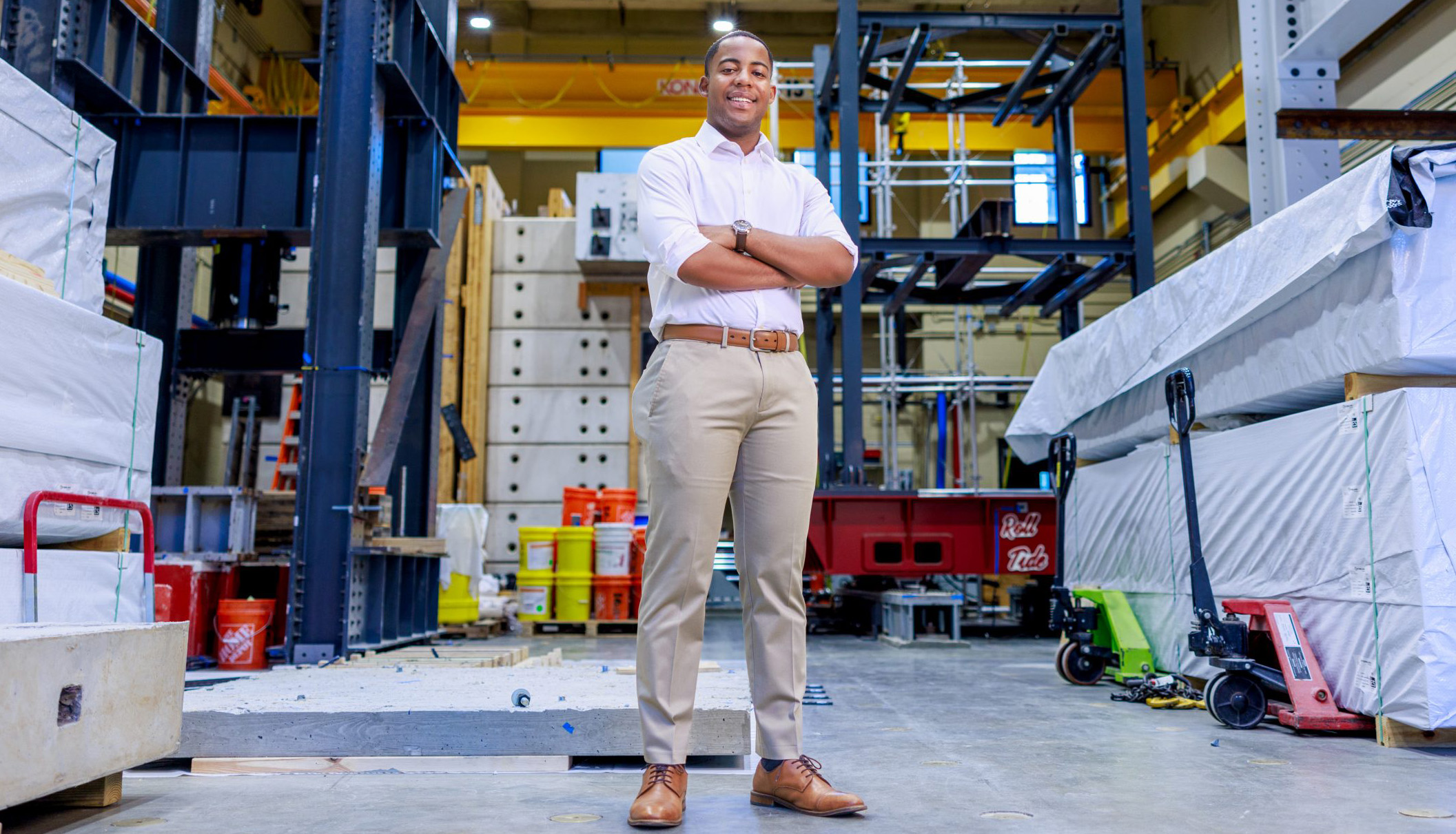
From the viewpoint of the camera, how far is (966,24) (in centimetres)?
880

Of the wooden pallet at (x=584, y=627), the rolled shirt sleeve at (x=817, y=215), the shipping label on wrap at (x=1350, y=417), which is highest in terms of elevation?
the rolled shirt sleeve at (x=817, y=215)

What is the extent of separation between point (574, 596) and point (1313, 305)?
22.9 ft

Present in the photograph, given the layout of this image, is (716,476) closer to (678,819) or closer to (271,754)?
(678,819)

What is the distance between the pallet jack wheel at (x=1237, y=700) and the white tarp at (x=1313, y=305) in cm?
113

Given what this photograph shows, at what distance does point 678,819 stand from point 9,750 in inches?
50.3

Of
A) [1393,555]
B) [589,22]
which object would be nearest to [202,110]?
[1393,555]

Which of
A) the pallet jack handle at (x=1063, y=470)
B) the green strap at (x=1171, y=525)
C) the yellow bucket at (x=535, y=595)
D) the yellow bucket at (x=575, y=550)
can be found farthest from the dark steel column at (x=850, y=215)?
the green strap at (x=1171, y=525)

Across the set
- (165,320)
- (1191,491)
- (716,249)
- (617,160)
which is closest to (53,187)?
(165,320)

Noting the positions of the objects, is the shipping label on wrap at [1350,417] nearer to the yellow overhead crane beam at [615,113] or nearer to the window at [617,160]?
the yellow overhead crane beam at [615,113]

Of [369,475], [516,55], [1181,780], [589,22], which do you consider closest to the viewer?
[1181,780]

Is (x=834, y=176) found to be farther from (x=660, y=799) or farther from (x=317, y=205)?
(x=660, y=799)

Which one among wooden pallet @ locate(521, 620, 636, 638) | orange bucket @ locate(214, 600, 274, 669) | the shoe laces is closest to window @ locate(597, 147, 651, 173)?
wooden pallet @ locate(521, 620, 636, 638)

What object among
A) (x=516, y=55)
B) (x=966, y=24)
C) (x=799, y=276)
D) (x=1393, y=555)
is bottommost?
(x=1393, y=555)

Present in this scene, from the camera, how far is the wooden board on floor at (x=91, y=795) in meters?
2.47
